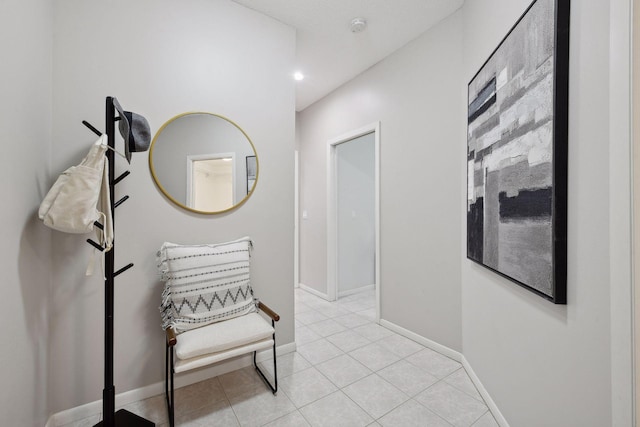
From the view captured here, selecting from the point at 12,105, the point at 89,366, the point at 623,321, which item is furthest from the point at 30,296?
the point at 623,321

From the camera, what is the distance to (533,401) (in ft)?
4.15

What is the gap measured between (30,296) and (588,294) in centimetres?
235

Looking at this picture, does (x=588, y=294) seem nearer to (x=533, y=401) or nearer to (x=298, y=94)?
(x=533, y=401)

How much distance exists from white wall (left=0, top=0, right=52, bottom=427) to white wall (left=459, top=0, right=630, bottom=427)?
2.17 m

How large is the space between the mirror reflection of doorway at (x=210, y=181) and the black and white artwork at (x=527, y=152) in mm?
1745

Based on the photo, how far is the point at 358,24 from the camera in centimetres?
240

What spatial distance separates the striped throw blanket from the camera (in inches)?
67.7

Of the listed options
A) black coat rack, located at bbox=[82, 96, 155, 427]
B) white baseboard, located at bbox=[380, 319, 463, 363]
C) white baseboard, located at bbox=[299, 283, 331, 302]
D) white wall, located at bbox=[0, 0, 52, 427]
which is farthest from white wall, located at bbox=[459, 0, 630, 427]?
white baseboard, located at bbox=[299, 283, 331, 302]

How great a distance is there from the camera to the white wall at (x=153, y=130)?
5.24 feet

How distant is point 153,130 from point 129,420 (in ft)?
5.59

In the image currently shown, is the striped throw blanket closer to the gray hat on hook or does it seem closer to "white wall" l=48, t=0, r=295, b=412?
"white wall" l=48, t=0, r=295, b=412

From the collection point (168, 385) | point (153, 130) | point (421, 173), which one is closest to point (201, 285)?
point (168, 385)

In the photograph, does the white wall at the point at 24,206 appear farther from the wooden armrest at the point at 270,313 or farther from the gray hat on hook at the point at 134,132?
the wooden armrest at the point at 270,313

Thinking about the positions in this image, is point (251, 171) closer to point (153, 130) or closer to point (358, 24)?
point (153, 130)
